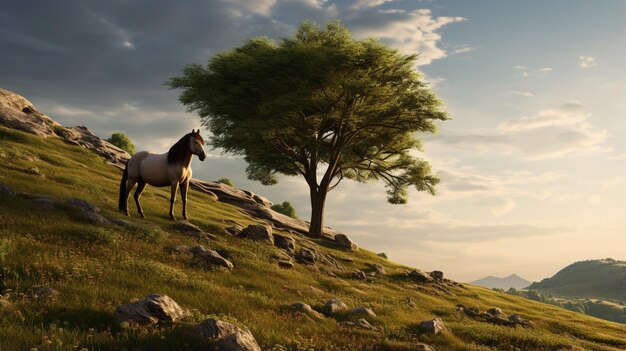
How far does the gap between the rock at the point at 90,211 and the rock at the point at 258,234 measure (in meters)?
9.50

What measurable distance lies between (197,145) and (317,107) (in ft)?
59.5

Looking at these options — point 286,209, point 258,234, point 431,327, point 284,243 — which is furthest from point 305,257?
point 286,209

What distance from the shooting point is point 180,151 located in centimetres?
2373

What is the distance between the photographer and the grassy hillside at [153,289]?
930 centimetres

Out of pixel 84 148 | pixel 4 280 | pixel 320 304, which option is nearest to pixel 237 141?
pixel 84 148

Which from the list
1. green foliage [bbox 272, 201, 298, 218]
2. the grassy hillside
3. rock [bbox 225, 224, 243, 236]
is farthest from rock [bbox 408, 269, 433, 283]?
green foliage [bbox 272, 201, 298, 218]

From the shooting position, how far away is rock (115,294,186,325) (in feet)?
→ 31.9

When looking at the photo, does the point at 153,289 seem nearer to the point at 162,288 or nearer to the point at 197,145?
the point at 162,288

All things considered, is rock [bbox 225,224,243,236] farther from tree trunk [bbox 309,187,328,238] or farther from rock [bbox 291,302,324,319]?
tree trunk [bbox 309,187,328,238]

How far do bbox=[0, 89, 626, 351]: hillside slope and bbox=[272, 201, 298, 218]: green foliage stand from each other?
45227 millimetres

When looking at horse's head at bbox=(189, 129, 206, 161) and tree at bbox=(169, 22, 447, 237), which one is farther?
tree at bbox=(169, 22, 447, 237)

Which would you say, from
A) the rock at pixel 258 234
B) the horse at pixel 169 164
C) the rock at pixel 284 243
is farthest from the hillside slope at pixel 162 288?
the horse at pixel 169 164

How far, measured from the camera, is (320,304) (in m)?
17.5

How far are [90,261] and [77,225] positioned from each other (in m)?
5.24
